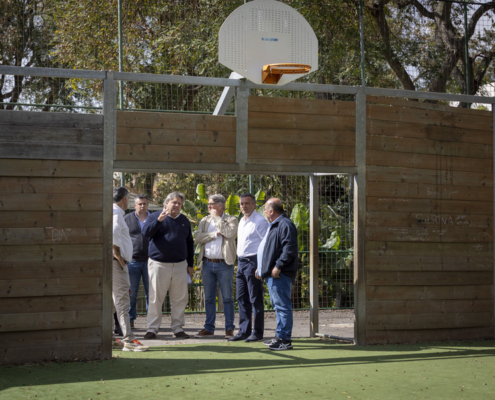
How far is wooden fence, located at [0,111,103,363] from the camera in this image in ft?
18.8

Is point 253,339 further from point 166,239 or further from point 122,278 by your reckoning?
point 122,278

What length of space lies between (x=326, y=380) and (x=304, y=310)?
5.14m

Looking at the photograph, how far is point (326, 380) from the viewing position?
16.8 ft

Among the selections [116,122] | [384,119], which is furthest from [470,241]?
[116,122]

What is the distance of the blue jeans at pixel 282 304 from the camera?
21.4 feet

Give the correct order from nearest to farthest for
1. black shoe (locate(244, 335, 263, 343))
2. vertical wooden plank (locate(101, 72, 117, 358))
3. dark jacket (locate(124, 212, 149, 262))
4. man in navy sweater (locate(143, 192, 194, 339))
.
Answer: vertical wooden plank (locate(101, 72, 117, 358)), black shoe (locate(244, 335, 263, 343)), man in navy sweater (locate(143, 192, 194, 339)), dark jacket (locate(124, 212, 149, 262))

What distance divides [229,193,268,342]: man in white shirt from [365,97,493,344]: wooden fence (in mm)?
1218

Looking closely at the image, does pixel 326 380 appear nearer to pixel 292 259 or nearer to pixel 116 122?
pixel 292 259

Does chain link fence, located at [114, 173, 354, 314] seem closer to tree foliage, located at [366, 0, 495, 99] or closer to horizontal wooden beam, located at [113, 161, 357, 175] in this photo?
tree foliage, located at [366, 0, 495, 99]

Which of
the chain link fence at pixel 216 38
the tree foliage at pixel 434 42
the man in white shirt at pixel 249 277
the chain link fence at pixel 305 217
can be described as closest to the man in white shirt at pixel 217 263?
the man in white shirt at pixel 249 277

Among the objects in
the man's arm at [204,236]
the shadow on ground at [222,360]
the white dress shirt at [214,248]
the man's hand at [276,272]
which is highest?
the man's arm at [204,236]

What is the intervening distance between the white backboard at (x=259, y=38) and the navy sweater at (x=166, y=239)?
2.10 meters

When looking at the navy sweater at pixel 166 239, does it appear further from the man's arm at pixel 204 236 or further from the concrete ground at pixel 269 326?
the concrete ground at pixel 269 326

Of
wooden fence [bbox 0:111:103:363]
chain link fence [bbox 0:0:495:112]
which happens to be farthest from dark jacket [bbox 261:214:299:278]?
chain link fence [bbox 0:0:495:112]
